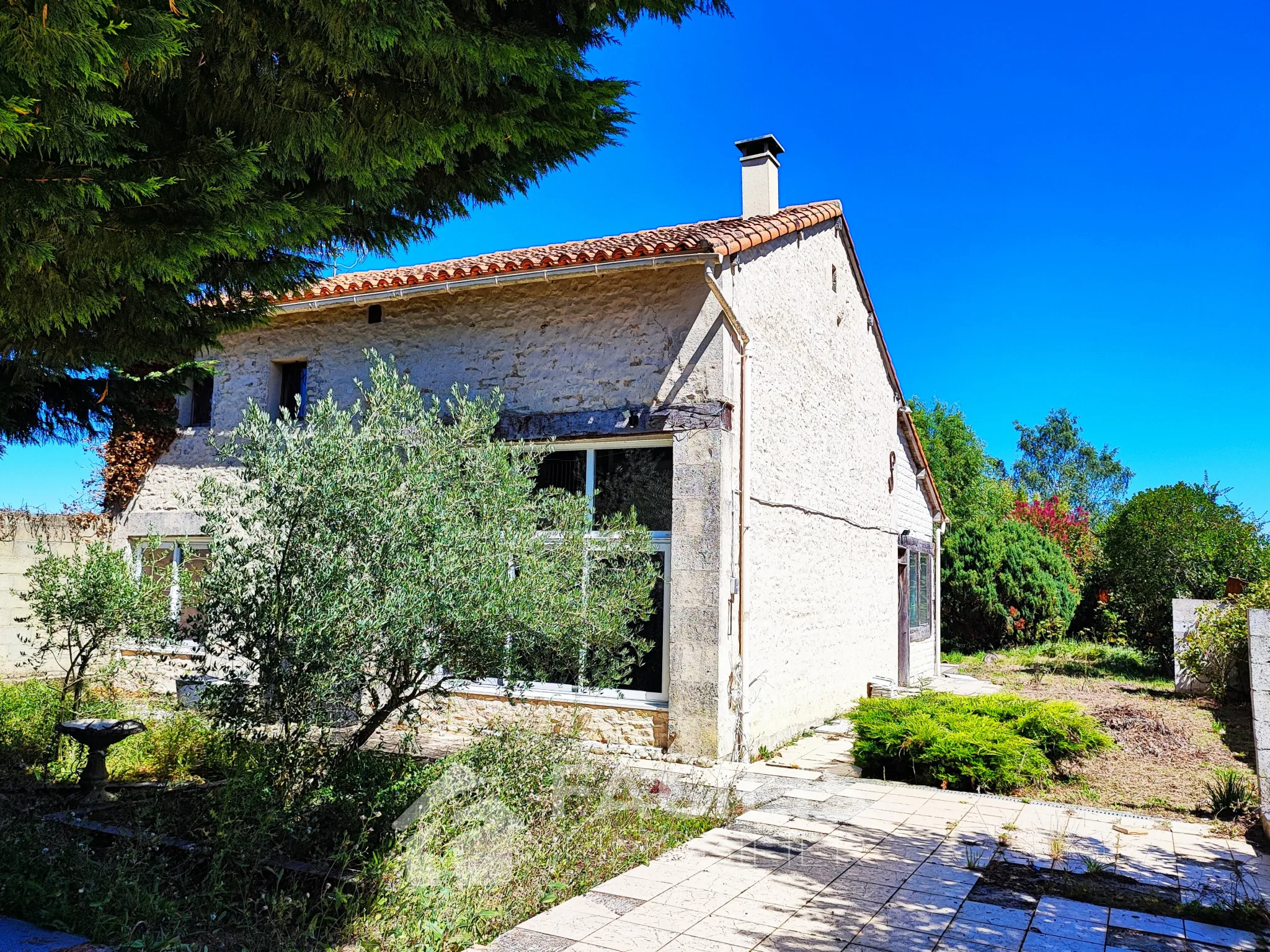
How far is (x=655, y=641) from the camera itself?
833 cm

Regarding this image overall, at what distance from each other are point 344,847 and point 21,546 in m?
9.23

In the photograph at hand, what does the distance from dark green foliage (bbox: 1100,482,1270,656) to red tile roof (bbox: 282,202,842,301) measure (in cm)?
1114

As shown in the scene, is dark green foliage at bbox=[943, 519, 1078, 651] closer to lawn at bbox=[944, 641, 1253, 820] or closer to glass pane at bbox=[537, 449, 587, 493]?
lawn at bbox=[944, 641, 1253, 820]

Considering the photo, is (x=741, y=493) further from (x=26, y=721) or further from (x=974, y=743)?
(x=26, y=721)

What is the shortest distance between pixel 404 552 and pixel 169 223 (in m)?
2.19

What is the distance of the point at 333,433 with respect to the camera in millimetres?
5008

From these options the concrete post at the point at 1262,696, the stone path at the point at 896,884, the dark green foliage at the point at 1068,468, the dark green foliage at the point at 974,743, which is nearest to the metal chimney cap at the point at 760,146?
the dark green foliage at the point at 974,743

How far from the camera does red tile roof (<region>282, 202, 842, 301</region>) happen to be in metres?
8.34

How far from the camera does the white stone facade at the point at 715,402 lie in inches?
321

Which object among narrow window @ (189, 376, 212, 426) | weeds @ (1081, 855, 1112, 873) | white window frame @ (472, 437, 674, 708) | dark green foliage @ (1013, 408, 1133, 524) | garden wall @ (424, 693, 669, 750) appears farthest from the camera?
dark green foliage @ (1013, 408, 1133, 524)

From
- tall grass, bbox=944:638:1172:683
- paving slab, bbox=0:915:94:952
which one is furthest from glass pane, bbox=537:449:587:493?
tall grass, bbox=944:638:1172:683

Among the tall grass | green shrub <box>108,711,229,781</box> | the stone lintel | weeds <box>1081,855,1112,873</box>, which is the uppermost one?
the stone lintel

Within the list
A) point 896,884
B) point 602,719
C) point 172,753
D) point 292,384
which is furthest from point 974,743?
point 292,384

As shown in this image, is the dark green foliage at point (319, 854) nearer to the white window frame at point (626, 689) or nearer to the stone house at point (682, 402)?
the white window frame at point (626, 689)
